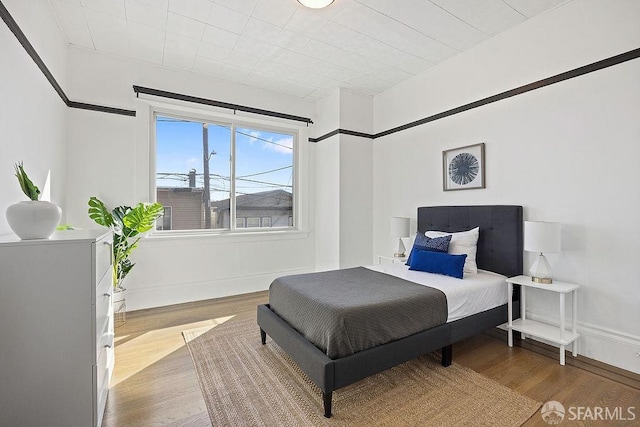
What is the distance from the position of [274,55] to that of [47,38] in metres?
2.02

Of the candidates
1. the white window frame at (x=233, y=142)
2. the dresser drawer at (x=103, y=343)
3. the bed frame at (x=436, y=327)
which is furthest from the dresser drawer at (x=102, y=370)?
the white window frame at (x=233, y=142)

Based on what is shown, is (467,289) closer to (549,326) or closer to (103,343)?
(549,326)

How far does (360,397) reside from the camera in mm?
1923

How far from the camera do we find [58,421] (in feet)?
4.71

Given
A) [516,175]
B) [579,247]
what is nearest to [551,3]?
[516,175]

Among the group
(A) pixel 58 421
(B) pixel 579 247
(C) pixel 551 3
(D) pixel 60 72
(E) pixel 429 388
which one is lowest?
(E) pixel 429 388

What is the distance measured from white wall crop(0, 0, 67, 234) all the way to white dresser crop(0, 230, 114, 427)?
0.66 metres

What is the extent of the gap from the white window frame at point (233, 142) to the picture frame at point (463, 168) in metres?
2.12

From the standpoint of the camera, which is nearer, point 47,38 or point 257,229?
point 47,38

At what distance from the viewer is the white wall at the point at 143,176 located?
325 cm

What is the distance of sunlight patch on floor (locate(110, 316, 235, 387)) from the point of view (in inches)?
88.7

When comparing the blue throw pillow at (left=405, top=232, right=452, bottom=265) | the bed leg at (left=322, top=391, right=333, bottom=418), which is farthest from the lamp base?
the bed leg at (left=322, top=391, right=333, bottom=418)

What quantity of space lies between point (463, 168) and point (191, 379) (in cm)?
328

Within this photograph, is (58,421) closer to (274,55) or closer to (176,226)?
(176,226)
